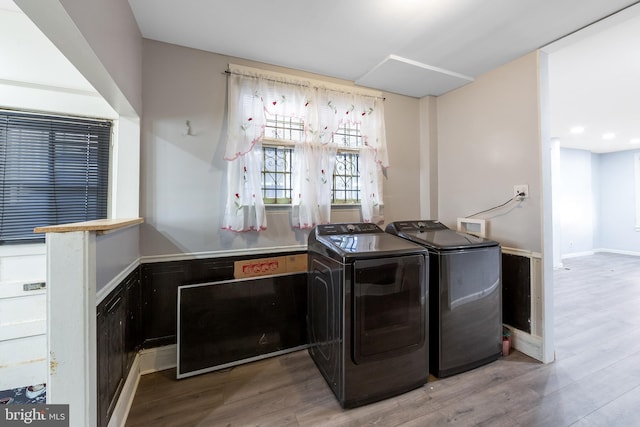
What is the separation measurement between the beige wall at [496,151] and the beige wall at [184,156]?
80.7 inches

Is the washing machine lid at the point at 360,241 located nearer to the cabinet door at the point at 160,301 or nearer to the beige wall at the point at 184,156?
the beige wall at the point at 184,156

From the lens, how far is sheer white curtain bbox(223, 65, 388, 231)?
6.95 feet

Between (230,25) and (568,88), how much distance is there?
3.65m

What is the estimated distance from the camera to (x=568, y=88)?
2867 millimetres

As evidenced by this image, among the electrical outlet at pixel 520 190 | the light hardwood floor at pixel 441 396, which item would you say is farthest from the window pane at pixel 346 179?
the light hardwood floor at pixel 441 396

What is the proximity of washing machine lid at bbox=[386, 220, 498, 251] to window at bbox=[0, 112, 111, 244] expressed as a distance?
2444 mm

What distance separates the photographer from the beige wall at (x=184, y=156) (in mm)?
1957

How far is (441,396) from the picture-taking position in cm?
168

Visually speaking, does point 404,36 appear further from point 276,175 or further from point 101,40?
point 101,40

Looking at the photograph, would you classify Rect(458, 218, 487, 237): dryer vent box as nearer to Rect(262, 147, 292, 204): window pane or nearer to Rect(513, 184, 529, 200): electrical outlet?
Rect(513, 184, 529, 200): electrical outlet

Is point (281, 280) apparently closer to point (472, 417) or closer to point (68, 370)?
point (68, 370)

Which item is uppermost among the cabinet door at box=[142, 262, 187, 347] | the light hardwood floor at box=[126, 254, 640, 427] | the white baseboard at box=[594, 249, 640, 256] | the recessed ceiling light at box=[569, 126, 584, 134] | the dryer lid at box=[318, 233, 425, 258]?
the recessed ceiling light at box=[569, 126, 584, 134]

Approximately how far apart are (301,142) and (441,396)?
2232mm

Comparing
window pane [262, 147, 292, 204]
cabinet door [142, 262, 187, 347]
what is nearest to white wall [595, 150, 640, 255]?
window pane [262, 147, 292, 204]
